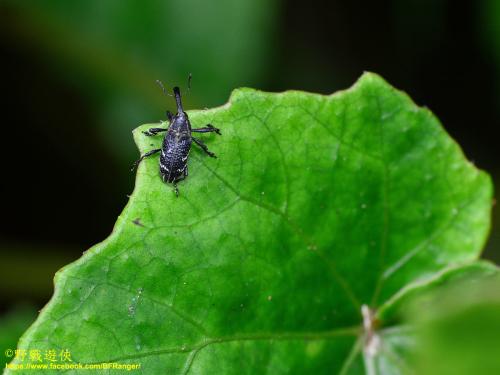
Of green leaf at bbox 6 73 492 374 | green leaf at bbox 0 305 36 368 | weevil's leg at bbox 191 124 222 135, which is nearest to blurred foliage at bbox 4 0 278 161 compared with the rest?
green leaf at bbox 0 305 36 368

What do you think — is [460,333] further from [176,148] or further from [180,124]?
[180,124]

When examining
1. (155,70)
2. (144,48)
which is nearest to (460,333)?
(155,70)

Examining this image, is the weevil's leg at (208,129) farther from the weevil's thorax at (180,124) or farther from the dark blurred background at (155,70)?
the dark blurred background at (155,70)

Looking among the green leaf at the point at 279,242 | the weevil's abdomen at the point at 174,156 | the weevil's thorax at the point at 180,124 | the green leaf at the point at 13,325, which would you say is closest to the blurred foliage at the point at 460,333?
the green leaf at the point at 279,242

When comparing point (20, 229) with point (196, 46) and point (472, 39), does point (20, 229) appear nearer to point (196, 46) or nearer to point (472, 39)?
point (196, 46)

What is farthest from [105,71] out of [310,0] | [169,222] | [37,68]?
[169,222]

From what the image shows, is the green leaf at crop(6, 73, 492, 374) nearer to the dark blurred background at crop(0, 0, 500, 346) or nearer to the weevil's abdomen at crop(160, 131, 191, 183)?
the weevil's abdomen at crop(160, 131, 191, 183)
